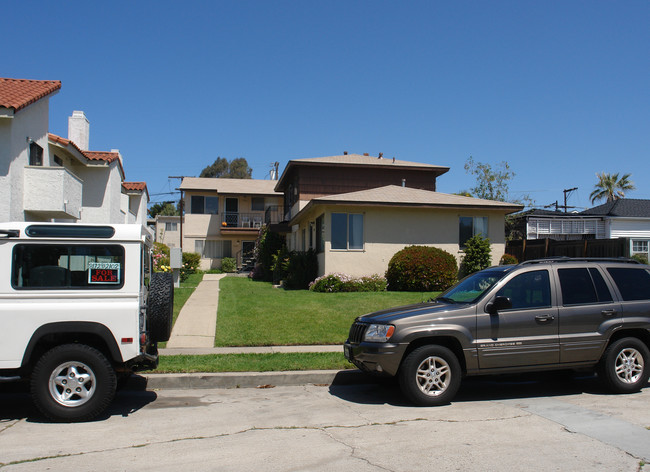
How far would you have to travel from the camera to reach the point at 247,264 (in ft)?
131

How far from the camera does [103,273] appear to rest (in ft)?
20.7

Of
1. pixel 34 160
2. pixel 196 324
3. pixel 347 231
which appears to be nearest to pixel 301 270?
pixel 347 231

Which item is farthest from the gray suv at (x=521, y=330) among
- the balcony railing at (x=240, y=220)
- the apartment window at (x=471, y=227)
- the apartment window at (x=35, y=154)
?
→ the balcony railing at (x=240, y=220)

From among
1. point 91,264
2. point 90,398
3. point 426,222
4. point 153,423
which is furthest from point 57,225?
point 426,222

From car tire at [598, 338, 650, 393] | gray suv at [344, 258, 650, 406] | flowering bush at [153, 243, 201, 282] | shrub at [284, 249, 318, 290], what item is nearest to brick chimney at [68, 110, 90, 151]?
flowering bush at [153, 243, 201, 282]

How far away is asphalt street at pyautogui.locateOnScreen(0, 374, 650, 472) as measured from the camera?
4953 millimetres

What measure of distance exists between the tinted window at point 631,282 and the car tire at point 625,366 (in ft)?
2.10

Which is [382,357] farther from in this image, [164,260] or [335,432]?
[164,260]

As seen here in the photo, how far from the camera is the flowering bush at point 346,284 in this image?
62.3 feet

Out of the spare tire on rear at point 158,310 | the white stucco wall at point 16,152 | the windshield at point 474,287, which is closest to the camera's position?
the spare tire on rear at point 158,310

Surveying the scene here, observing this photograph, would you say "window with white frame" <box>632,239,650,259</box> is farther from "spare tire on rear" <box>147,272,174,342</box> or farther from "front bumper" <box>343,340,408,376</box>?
"spare tire on rear" <box>147,272,174,342</box>

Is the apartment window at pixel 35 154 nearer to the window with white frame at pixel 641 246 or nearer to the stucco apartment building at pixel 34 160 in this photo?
the stucco apartment building at pixel 34 160

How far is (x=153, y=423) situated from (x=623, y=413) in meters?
5.47

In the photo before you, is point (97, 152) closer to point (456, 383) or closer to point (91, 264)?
point (91, 264)
